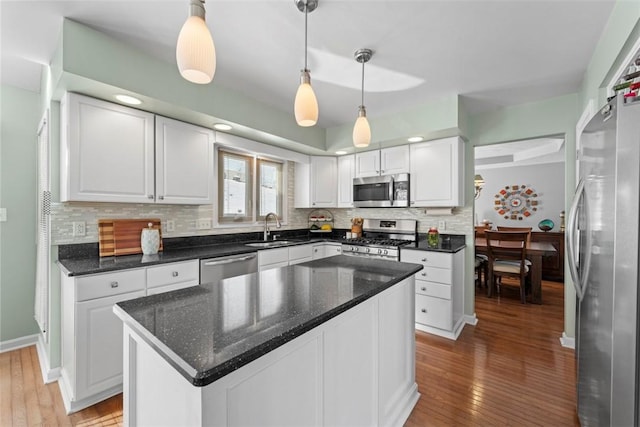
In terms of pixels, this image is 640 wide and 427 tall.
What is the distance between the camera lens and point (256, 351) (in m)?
0.78

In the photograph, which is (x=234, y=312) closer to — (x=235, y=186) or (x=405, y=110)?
(x=235, y=186)

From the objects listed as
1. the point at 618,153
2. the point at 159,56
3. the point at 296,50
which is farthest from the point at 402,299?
the point at 159,56

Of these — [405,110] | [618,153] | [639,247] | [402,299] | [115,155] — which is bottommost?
[402,299]

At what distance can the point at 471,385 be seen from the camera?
2.10 meters

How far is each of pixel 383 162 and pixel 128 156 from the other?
9.18ft

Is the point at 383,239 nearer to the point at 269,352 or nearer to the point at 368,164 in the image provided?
the point at 368,164

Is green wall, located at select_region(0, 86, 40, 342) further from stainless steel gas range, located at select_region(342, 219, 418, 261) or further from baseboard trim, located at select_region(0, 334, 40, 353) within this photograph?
stainless steel gas range, located at select_region(342, 219, 418, 261)

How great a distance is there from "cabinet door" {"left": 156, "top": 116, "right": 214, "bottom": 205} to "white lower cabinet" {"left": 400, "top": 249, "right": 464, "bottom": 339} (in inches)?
91.0

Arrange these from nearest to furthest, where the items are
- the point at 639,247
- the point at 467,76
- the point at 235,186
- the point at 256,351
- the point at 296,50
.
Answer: the point at 256,351 → the point at 639,247 → the point at 296,50 → the point at 467,76 → the point at 235,186

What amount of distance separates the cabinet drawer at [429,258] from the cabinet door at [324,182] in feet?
4.56

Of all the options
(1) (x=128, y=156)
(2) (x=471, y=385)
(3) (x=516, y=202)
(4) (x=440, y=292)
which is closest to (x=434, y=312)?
(4) (x=440, y=292)

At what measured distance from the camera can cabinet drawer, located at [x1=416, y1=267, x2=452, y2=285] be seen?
2887mm

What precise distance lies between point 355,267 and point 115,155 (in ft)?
6.64

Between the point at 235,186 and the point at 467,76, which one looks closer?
the point at 467,76
